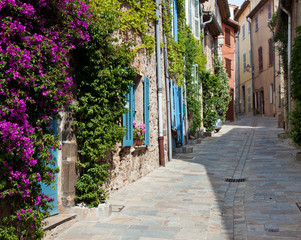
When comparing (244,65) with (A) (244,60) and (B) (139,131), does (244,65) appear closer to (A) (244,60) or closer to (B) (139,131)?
(A) (244,60)

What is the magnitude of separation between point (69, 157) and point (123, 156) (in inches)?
70.2

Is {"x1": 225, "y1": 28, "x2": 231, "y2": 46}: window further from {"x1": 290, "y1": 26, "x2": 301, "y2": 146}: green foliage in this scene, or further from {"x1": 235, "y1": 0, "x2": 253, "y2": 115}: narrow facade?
{"x1": 290, "y1": 26, "x2": 301, "y2": 146}: green foliage

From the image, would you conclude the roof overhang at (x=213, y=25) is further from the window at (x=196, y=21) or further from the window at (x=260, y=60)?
the window at (x=260, y=60)

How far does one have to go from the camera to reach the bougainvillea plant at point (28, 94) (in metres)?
2.84

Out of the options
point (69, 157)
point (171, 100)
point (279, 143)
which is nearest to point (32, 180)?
point (69, 157)

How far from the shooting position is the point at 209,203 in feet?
16.6

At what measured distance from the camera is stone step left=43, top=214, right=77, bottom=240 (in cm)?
374

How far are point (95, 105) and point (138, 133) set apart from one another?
2293mm

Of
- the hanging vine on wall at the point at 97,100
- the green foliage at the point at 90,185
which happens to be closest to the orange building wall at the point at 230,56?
the hanging vine on wall at the point at 97,100

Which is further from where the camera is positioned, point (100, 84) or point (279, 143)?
point (279, 143)

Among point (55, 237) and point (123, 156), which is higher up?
point (123, 156)

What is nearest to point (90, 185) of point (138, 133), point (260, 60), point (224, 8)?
point (138, 133)

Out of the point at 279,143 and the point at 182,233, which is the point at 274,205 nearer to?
the point at 182,233

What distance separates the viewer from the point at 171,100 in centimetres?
973
